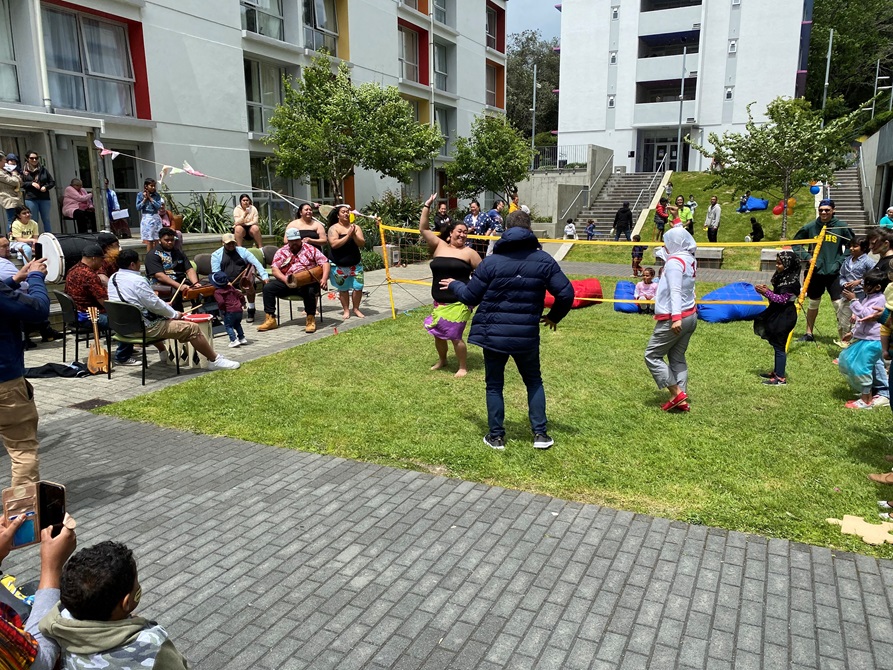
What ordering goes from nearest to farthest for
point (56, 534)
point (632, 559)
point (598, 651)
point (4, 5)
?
1. point (56, 534)
2. point (598, 651)
3. point (632, 559)
4. point (4, 5)

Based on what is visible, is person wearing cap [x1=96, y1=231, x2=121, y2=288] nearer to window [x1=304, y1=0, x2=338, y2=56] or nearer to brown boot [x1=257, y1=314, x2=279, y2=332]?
brown boot [x1=257, y1=314, x2=279, y2=332]

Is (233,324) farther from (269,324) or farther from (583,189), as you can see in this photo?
(583,189)

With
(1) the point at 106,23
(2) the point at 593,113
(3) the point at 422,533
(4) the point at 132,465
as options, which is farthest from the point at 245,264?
(2) the point at 593,113

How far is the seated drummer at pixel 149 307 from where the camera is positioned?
7691mm

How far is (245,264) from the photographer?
11.0 meters

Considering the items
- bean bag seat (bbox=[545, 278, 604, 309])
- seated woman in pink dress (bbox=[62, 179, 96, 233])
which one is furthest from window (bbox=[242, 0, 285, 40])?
bean bag seat (bbox=[545, 278, 604, 309])

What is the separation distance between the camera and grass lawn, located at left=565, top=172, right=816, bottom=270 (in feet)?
70.0

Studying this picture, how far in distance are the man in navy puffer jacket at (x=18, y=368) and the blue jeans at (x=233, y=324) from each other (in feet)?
18.2

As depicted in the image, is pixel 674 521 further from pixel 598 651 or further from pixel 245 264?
pixel 245 264

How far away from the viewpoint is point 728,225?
26.5 metres

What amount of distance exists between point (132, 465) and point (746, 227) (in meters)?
25.6

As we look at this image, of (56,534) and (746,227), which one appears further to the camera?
(746,227)

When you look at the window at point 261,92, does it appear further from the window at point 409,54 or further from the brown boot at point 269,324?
the brown boot at point 269,324

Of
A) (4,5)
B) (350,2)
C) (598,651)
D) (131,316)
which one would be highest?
(350,2)
